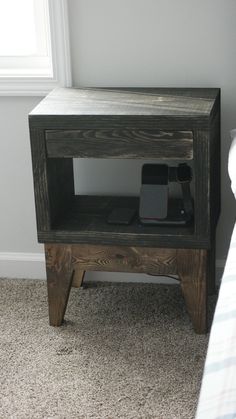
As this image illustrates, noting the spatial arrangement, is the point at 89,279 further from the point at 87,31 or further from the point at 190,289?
the point at 87,31

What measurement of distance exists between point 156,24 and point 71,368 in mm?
1052

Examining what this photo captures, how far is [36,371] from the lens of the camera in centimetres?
200

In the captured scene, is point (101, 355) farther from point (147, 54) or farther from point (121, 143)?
point (147, 54)

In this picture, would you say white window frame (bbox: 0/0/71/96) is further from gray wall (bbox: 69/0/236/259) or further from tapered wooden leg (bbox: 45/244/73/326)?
tapered wooden leg (bbox: 45/244/73/326)

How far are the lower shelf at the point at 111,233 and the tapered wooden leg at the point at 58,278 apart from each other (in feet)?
0.15

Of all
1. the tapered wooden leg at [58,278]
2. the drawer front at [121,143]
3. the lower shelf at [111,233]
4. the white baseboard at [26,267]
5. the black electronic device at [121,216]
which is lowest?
the white baseboard at [26,267]

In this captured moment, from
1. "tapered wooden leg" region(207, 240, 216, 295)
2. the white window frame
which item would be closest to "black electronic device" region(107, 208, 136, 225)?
"tapered wooden leg" region(207, 240, 216, 295)

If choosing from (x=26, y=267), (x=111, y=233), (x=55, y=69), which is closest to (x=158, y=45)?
(x=55, y=69)

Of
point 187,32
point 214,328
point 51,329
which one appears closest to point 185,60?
point 187,32

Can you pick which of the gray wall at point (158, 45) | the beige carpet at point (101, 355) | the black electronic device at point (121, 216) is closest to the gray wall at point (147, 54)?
the gray wall at point (158, 45)

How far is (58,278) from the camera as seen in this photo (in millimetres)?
2172

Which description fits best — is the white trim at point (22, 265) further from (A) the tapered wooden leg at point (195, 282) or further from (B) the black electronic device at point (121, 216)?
(A) the tapered wooden leg at point (195, 282)

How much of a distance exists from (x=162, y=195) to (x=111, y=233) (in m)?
0.18

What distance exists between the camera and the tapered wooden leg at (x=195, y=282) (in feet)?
6.72
